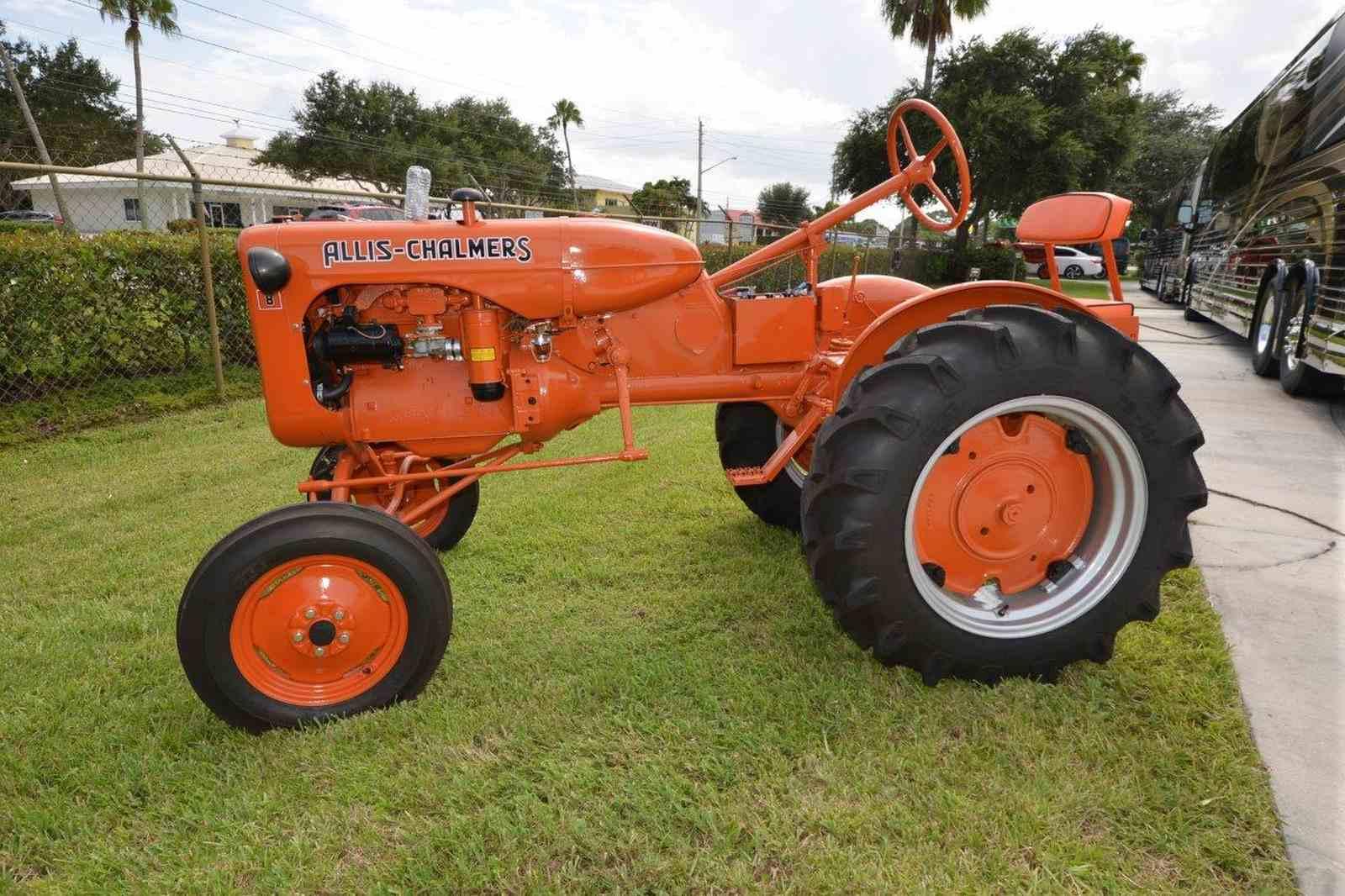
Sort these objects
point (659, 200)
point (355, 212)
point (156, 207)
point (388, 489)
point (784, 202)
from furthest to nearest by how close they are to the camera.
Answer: point (784, 202) < point (659, 200) < point (355, 212) < point (156, 207) < point (388, 489)

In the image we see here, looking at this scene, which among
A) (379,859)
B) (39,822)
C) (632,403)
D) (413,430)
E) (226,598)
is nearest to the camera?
(379,859)

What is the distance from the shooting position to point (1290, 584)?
2.99m

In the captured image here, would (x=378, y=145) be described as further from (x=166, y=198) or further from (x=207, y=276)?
(x=207, y=276)

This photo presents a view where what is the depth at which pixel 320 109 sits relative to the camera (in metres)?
31.9

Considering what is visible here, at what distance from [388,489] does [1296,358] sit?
6.70m

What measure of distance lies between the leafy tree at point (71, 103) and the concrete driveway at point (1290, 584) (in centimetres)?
3649

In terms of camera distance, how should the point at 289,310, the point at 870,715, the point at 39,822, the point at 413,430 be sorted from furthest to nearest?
the point at 413,430
the point at 289,310
the point at 870,715
the point at 39,822

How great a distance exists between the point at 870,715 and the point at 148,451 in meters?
5.13

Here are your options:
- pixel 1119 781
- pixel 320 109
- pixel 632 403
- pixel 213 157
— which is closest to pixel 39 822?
pixel 632 403

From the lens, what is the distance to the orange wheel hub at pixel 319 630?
2.18 m

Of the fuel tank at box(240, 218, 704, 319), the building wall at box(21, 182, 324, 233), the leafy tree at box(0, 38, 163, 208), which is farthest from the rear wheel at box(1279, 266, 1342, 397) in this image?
the leafy tree at box(0, 38, 163, 208)

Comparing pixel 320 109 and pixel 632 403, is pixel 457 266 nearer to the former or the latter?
pixel 632 403

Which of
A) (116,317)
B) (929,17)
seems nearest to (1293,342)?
(116,317)

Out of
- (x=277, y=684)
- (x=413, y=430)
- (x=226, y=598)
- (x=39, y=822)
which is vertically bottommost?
(x=39, y=822)
